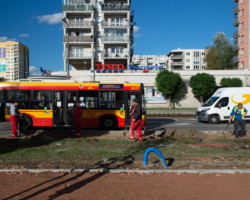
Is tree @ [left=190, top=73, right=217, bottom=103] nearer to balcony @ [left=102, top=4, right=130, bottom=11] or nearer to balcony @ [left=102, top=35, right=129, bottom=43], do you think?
balcony @ [left=102, top=35, right=129, bottom=43]

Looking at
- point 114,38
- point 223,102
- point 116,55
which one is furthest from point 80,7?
point 223,102

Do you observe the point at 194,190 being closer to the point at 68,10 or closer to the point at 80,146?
the point at 80,146

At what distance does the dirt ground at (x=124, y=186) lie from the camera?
15.1ft

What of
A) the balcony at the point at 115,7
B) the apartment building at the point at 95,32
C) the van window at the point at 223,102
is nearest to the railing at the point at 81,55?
the apartment building at the point at 95,32

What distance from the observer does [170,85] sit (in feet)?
118

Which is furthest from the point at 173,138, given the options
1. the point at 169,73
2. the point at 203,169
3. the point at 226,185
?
the point at 169,73

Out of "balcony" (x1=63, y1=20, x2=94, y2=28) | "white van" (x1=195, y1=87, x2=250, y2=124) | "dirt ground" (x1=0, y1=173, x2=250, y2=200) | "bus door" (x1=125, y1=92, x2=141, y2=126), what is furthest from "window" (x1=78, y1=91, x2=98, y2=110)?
"balcony" (x1=63, y1=20, x2=94, y2=28)

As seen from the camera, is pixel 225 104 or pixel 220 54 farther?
pixel 220 54

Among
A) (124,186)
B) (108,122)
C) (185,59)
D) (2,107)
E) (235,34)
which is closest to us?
(124,186)

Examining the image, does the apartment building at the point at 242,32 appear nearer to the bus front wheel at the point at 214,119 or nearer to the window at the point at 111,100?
the bus front wheel at the point at 214,119

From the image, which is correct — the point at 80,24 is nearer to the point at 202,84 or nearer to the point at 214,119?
the point at 202,84

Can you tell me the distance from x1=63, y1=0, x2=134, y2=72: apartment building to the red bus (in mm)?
34000

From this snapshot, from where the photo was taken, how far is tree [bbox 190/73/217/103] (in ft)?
119

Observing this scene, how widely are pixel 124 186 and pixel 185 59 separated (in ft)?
358
